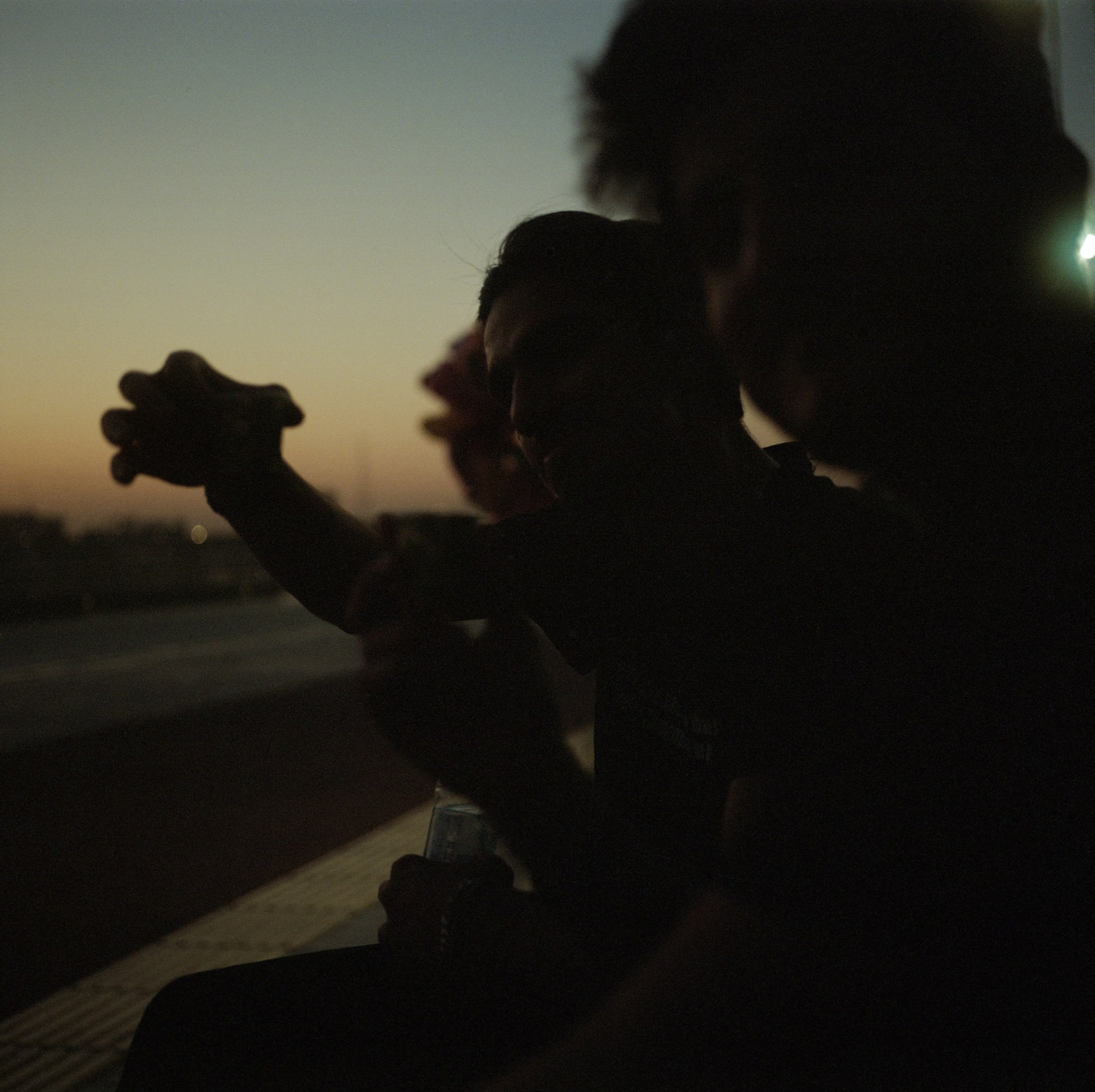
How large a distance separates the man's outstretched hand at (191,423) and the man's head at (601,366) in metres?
0.42

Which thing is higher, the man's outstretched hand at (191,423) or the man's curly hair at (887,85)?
the man's curly hair at (887,85)

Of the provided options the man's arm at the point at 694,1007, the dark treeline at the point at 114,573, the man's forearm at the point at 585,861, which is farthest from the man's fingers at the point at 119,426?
the dark treeline at the point at 114,573

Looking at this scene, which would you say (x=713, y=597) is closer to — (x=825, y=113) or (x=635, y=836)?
(x=635, y=836)

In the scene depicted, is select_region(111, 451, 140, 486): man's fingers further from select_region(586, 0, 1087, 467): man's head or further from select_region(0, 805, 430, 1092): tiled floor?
select_region(0, 805, 430, 1092): tiled floor

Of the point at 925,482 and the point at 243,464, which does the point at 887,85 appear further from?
the point at 243,464

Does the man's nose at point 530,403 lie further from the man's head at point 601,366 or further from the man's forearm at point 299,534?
the man's forearm at point 299,534

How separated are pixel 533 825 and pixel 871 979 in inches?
11.2

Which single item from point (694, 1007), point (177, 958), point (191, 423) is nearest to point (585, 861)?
point (694, 1007)

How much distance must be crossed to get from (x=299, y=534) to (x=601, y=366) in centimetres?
52

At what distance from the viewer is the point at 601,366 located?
1.56m

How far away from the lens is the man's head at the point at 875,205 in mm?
693

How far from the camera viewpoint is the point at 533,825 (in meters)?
0.81

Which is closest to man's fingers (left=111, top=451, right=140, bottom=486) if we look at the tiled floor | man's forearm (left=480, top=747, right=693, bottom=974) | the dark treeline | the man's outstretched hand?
the man's outstretched hand

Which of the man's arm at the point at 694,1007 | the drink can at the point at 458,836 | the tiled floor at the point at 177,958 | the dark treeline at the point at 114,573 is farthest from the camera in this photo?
the dark treeline at the point at 114,573
